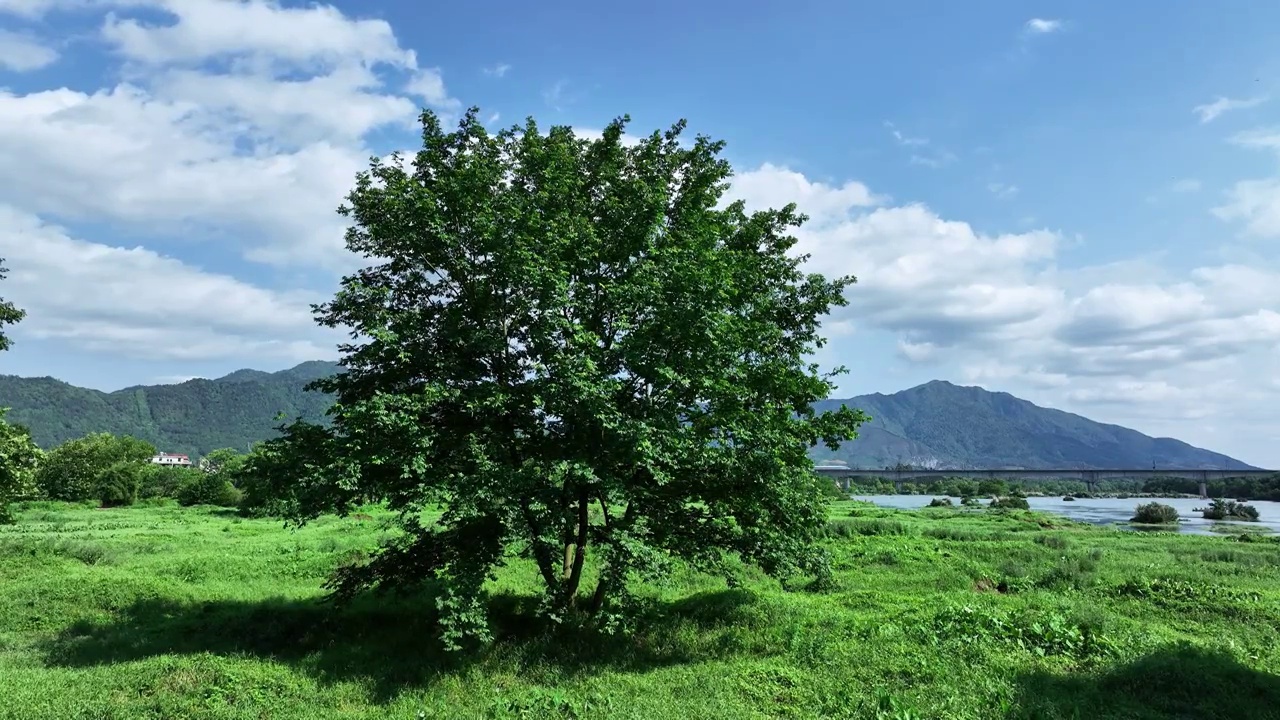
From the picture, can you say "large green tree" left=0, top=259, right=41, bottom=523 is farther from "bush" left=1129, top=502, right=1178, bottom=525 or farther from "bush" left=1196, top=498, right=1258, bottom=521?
"bush" left=1196, top=498, right=1258, bottom=521

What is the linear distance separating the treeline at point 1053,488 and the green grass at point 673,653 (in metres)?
143

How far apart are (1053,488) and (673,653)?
21688 cm

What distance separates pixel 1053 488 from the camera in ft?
639

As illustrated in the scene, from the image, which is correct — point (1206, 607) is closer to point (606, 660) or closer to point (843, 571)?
point (843, 571)

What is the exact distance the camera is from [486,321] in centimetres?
1612

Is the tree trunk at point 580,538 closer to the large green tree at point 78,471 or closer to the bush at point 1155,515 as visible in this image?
the bush at point 1155,515

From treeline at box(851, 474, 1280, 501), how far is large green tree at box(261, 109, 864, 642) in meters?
150

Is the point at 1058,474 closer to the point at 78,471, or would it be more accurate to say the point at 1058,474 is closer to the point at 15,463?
the point at 15,463

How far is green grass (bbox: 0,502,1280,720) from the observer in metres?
12.1

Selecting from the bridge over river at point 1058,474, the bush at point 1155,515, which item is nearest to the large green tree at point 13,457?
the bush at point 1155,515

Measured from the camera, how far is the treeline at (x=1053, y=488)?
5098 inches

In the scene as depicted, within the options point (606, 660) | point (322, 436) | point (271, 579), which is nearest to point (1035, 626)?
point (606, 660)

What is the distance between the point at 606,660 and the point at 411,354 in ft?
27.8

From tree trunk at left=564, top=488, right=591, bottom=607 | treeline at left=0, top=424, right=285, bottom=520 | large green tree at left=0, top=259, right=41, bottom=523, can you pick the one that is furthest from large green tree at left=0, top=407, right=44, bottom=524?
treeline at left=0, top=424, right=285, bottom=520
